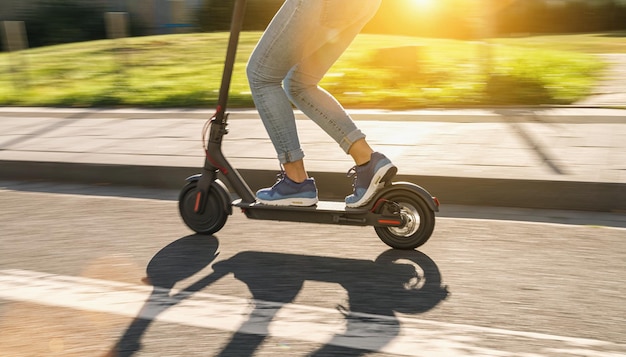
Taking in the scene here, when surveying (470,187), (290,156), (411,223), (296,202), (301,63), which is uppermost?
(301,63)

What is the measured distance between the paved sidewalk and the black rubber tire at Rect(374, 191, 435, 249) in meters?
1.12

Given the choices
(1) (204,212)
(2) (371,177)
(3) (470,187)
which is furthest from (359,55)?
(2) (371,177)

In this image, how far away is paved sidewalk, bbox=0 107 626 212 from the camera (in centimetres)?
498

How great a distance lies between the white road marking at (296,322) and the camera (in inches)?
113

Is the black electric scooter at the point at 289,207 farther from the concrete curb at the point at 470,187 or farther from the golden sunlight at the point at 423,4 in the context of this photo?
the golden sunlight at the point at 423,4

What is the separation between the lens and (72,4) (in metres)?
20.3

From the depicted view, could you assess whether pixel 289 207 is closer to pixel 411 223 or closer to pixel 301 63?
pixel 411 223

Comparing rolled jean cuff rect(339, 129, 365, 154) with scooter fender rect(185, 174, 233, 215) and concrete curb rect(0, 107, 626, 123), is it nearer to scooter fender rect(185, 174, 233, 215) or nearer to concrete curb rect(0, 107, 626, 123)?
scooter fender rect(185, 174, 233, 215)

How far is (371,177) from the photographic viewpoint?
4.04 metres

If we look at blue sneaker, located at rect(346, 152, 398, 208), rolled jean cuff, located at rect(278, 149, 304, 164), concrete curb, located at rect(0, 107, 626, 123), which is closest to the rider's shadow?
blue sneaker, located at rect(346, 152, 398, 208)

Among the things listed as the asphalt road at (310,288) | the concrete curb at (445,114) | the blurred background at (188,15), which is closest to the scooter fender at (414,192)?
the asphalt road at (310,288)

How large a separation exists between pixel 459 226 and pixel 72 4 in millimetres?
17803

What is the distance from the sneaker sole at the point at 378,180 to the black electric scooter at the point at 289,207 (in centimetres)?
3

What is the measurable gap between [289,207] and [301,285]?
67 centimetres
